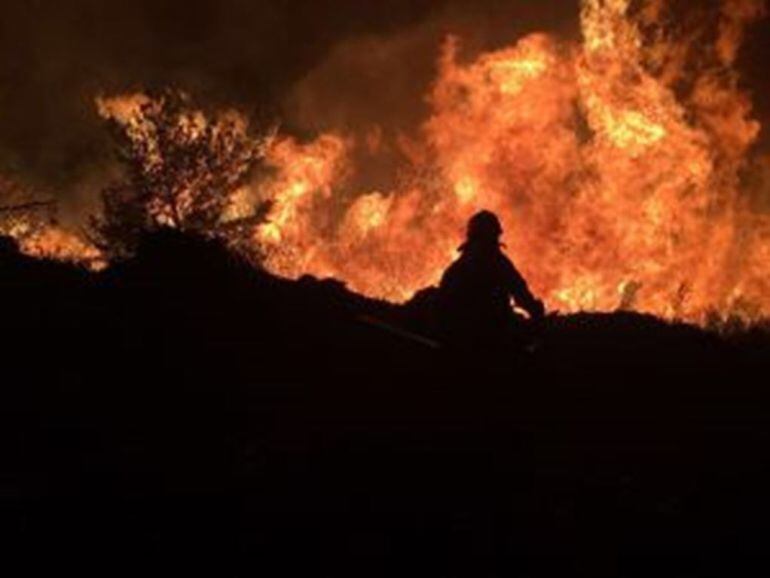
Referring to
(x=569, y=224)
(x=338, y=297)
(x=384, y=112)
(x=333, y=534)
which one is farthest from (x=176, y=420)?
(x=384, y=112)

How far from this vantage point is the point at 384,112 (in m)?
60.7

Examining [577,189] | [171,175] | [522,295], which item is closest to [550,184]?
[577,189]

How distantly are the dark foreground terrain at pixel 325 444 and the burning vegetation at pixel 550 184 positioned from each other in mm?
24052

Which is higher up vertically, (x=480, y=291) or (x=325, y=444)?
(x=480, y=291)

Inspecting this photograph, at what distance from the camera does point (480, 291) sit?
1070cm

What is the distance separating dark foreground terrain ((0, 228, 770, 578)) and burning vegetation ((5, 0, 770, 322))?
24.1m

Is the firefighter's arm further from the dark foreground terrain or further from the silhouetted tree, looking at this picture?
the silhouetted tree

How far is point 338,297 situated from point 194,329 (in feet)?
14.2

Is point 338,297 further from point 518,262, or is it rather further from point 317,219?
point 317,219

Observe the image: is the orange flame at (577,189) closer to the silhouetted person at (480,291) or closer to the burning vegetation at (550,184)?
the burning vegetation at (550,184)

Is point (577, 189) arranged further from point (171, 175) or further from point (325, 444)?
point (325, 444)

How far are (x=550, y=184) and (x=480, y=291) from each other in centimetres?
3373

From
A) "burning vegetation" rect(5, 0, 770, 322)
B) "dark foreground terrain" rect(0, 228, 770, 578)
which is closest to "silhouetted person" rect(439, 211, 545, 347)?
"dark foreground terrain" rect(0, 228, 770, 578)

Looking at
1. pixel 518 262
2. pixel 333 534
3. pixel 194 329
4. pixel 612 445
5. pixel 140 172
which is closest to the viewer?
pixel 333 534
